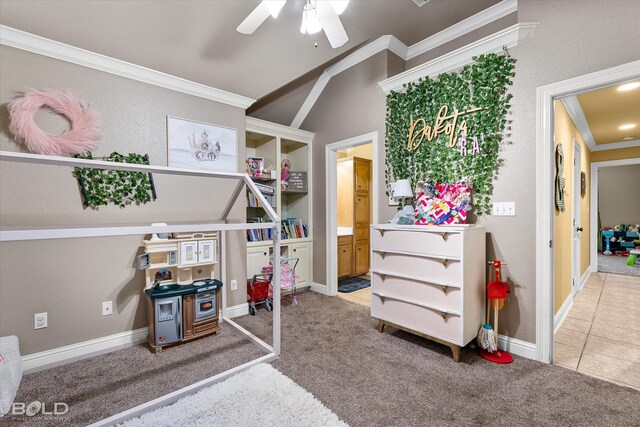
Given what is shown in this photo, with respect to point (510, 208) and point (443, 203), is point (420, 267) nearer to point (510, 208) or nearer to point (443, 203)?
point (443, 203)

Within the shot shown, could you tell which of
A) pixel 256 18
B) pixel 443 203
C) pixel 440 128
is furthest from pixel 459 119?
pixel 256 18

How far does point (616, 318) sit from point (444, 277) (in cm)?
247

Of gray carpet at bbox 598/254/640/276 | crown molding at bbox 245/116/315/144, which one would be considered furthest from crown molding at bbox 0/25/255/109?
gray carpet at bbox 598/254/640/276

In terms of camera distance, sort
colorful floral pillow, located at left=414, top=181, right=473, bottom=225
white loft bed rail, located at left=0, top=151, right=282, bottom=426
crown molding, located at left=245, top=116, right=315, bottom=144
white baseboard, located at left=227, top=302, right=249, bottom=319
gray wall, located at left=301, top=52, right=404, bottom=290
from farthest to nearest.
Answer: crown molding, located at left=245, top=116, right=315, bottom=144 → gray wall, located at left=301, top=52, right=404, bottom=290 → white baseboard, located at left=227, top=302, right=249, bottom=319 → colorful floral pillow, located at left=414, top=181, right=473, bottom=225 → white loft bed rail, located at left=0, top=151, right=282, bottom=426

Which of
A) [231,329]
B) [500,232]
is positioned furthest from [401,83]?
[231,329]

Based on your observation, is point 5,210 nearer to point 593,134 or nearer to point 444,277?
point 444,277

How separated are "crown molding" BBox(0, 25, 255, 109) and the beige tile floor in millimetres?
4001

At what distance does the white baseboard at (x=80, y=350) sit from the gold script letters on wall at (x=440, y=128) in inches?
128

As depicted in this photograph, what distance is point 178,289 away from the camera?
2467 mm

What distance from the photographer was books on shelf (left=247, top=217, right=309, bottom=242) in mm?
3682

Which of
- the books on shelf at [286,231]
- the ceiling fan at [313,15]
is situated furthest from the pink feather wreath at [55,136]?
the books on shelf at [286,231]

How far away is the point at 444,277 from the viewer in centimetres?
223

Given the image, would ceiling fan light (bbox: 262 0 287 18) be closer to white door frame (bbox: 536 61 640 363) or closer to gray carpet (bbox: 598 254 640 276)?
white door frame (bbox: 536 61 640 363)

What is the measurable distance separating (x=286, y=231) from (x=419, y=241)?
2117mm
